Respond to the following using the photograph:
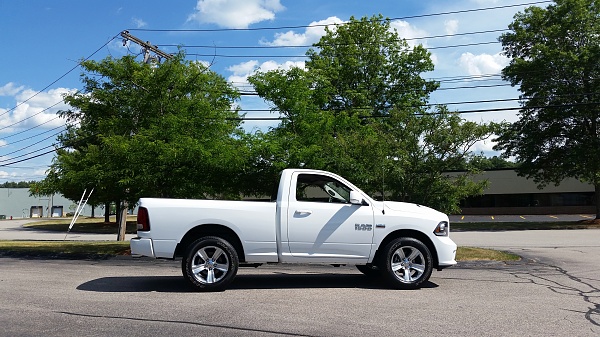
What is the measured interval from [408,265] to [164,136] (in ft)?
28.6

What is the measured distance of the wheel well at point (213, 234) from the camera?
27.3 ft

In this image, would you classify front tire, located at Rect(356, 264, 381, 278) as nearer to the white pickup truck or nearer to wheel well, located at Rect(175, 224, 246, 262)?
the white pickup truck

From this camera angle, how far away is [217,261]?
8.16 metres

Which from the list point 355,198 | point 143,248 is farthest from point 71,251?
point 355,198

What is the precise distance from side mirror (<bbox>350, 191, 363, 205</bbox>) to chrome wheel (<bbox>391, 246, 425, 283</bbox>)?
1.03 metres

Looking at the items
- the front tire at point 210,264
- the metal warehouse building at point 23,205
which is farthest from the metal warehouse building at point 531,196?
the metal warehouse building at point 23,205

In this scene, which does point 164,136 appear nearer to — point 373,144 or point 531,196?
point 373,144

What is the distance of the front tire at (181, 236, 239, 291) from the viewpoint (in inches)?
315

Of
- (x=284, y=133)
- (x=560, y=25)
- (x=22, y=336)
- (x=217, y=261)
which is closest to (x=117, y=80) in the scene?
(x=284, y=133)

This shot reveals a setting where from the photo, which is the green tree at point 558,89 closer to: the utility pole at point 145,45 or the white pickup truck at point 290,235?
the utility pole at point 145,45

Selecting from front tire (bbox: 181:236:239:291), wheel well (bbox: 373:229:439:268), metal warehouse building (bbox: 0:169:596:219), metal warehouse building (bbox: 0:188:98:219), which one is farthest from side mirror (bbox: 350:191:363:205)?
metal warehouse building (bbox: 0:188:98:219)

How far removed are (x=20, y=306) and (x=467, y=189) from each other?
1149 centimetres

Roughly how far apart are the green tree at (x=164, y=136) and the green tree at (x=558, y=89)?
897 inches

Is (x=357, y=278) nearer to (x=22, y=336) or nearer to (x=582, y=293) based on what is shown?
(x=582, y=293)
